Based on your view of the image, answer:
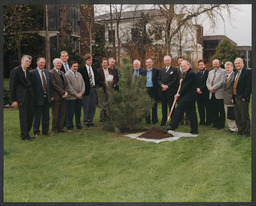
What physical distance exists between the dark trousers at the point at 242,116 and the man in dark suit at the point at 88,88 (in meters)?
4.06

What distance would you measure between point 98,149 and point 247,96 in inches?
142

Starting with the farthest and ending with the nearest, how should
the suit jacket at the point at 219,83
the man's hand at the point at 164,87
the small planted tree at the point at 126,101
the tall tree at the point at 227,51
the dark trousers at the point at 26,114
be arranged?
the tall tree at the point at 227,51 < the man's hand at the point at 164,87 < the suit jacket at the point at 219,83 < the small planted tree at the point at 126,101 < the dark trousers at the point at 26,114

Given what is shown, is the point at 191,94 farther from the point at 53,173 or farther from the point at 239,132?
the point at 53,173

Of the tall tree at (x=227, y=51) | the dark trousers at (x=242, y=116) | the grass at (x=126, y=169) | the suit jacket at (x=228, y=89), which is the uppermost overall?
the tall tree at (x=227, y=51)

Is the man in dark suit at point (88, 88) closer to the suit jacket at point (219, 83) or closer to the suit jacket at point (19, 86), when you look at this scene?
the suit jacket at point (19, 86)

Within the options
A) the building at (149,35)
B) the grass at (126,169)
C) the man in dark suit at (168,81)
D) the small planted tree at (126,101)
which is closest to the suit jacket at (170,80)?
the man in dark suit at (168,81)

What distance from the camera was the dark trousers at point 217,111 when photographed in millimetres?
8797

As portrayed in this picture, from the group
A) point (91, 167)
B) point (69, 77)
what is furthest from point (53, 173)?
point (69, 77)

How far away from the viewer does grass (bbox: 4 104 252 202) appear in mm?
4340

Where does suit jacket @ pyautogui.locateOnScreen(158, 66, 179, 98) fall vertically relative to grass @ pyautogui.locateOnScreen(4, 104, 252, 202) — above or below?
above

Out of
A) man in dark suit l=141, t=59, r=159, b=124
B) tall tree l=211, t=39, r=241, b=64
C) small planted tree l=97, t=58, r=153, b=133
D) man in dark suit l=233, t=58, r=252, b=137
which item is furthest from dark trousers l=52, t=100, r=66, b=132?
tall tree l=211, t=39, r=241, b=64

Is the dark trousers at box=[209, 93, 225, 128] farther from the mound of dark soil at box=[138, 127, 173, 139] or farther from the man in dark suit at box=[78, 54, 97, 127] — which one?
the man in dark suit at box=[78, 54, 97, 127]

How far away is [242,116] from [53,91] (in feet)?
15.5

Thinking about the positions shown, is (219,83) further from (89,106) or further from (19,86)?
(19,86)
